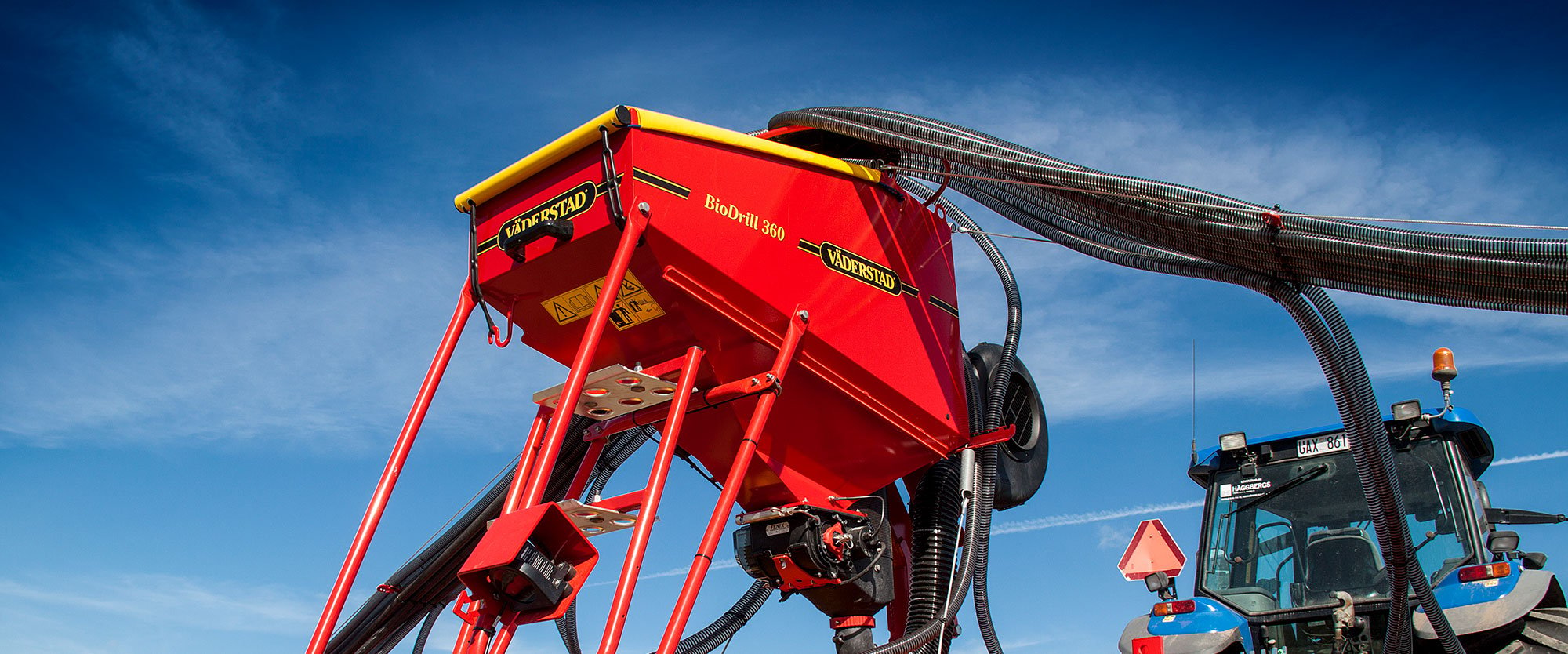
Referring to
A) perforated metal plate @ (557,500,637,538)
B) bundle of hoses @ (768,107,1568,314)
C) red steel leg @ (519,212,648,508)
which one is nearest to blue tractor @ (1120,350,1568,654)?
bundle of hoses @ (768,107,1568,314)

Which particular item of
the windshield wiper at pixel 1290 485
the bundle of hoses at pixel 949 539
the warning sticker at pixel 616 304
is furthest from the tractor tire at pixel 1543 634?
the warning sticker at pixel 616 304

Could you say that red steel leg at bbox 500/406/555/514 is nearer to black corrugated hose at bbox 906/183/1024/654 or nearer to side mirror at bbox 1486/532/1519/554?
black corrugated hose at bbox 906/183/1024/654

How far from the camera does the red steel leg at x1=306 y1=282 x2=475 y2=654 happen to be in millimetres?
4691

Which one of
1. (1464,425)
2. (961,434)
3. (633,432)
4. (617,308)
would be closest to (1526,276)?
(1464,425)

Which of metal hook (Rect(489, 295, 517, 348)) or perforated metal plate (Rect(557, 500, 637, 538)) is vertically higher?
metal hook (Rect(489, 295, 517, 348))

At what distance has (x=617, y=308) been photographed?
5598 millimetres

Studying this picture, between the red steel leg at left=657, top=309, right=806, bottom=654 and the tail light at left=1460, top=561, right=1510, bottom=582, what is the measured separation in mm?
3428

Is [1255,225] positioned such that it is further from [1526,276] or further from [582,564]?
[582,564]

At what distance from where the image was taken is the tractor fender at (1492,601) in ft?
18.2

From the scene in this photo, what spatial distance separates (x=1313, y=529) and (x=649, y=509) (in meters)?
4.04

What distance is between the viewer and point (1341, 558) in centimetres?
652

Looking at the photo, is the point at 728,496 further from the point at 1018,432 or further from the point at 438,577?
the point at 438,577

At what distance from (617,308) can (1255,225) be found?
9.39ft

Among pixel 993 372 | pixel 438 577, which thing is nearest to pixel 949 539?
pixel 993 372
